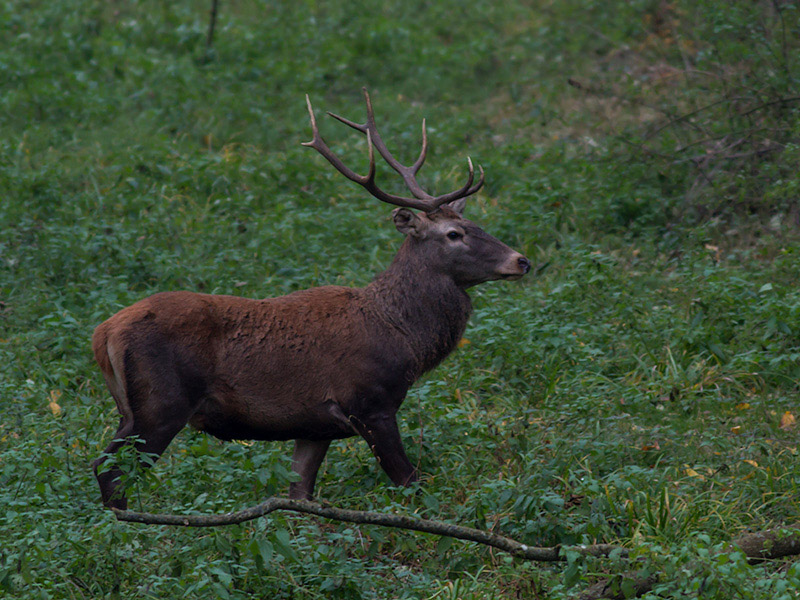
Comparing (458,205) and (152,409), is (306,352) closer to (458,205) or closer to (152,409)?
(152,409)

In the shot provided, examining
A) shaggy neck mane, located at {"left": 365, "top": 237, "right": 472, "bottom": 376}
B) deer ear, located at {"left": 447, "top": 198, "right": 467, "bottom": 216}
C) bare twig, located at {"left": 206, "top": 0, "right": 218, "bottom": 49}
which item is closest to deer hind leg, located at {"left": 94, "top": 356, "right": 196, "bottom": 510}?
shaggy neck mane, located at {"left": 365, "top": 237, "right": 472, "bottom": 376}

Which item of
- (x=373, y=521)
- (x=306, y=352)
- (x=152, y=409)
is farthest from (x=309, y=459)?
(x=373, y=521)

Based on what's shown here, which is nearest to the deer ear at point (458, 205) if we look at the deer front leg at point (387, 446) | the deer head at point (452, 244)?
the deer head at point (452, 244)

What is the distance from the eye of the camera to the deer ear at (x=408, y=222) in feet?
22.9

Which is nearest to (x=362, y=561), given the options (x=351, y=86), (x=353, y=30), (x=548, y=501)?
(x=548, y=501)

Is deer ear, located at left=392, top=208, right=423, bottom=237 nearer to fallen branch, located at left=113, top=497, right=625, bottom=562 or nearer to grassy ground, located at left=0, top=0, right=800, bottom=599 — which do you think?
grassy ground, located at left=0, top=0, right=800, bottom=599

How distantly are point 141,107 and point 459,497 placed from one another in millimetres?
8382

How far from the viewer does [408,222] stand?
7016 millimetres

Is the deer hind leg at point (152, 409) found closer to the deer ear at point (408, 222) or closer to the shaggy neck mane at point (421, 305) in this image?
the shaggy neck mane at point (421, 305)

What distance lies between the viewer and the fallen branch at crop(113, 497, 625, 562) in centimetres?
494

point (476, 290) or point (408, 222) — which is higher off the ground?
point (408, 222)

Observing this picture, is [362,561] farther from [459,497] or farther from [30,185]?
[30,185]

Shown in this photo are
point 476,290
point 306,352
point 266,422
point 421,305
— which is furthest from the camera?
point 476,290

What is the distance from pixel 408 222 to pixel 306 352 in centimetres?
116
